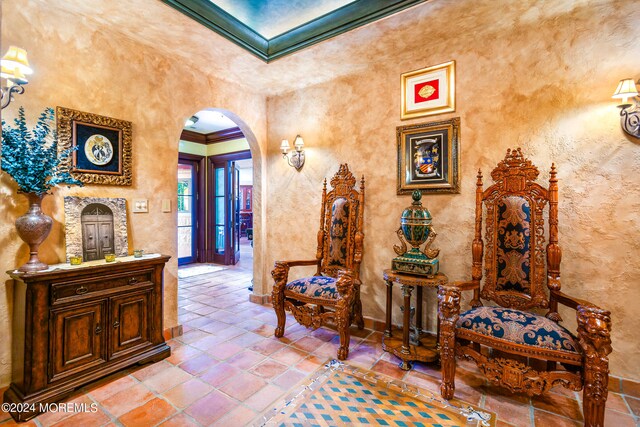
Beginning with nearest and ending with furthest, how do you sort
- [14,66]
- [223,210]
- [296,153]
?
[14,66] → [296,153] → [223,210]

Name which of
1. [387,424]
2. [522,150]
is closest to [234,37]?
[522,150]

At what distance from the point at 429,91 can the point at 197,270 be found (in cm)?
527

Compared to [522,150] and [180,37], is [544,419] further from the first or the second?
[180,37]

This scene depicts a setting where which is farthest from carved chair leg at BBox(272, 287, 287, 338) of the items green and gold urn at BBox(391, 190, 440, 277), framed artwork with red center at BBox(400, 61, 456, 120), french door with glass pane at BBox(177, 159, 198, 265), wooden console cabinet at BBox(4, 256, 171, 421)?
french door with glass pane at BBox(177, 159, 198, 265)

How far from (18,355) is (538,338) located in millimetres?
3592

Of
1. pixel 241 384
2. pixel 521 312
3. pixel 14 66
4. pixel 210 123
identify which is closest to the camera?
pixel 14 66

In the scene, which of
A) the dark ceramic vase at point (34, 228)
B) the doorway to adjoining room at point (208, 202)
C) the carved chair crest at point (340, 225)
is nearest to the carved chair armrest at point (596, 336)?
the carved chair crest at point (340, 225)

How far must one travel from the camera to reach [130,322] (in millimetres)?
2691

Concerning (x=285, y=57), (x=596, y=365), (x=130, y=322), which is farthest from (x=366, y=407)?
(x=285, y=57)

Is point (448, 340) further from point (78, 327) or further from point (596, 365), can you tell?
point (78, 327)

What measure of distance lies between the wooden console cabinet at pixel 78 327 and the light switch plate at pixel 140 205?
0.53 meters

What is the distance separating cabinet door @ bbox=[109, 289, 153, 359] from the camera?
2.59 meters

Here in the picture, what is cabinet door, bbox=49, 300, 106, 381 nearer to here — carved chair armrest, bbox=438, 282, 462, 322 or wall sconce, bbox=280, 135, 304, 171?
wall sconce, bbox=280, 135, 304, 171

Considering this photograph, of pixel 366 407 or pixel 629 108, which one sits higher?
pixel 629 108
